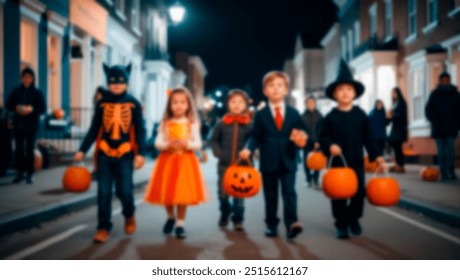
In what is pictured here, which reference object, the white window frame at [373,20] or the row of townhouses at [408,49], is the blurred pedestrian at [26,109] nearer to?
the row of townhouses at [408,49]

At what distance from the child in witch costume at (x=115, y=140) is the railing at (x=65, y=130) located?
854 centimetres

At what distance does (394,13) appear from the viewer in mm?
24078

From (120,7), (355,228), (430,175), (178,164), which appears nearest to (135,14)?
(120,7)

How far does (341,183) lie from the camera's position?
18.1 ft

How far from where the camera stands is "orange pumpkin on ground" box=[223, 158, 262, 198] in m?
5.98

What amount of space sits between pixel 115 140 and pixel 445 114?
7.13m

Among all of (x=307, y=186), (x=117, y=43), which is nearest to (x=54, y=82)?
(x=117, y=43)

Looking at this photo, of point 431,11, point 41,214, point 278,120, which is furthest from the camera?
point 431,11

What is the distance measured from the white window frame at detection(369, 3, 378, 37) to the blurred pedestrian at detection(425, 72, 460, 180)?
642 inches

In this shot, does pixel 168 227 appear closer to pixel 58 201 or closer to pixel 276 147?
pixel 276 147

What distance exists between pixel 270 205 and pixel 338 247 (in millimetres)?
961

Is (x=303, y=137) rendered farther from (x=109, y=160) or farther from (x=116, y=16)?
(x=116, y=16)

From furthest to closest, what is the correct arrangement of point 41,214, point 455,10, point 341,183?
1. point 455,10
2. point 41,214
3. point 341,183

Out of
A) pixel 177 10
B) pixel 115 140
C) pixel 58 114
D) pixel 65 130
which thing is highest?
pixel 177 10
